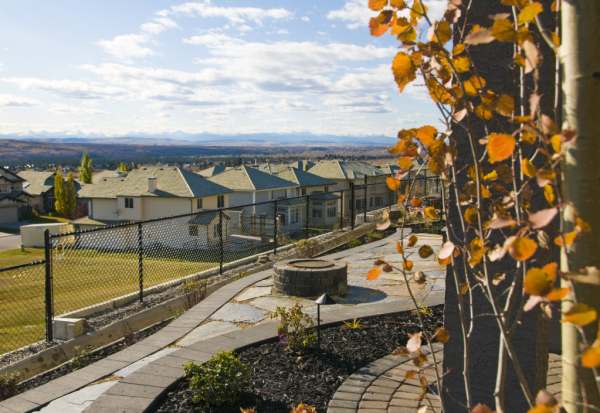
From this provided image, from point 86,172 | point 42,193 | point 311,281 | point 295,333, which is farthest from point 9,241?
point 295,333

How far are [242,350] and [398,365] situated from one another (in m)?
1.33

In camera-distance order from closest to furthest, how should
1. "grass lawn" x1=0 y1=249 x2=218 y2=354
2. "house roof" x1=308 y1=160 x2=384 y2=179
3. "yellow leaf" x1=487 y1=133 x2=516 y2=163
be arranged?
1. "yellow leaf" x1=487 y1=133 x2=516 y2=163
2. "grass lawn" x1=0 y1=249 x2=218 y2=354
3. "house roof" x1=308 y1=160 x2=384 y2=179

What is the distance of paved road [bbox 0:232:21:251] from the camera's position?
130 ft

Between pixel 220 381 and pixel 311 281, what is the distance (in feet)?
10.7

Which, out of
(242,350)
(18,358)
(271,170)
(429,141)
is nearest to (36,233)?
(271,170)

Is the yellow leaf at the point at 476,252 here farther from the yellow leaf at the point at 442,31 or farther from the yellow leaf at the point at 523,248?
the yellow leaf at the point at 442,31

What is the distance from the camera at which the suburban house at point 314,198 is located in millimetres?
45469

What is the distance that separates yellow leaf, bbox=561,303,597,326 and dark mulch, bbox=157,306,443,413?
2.75 m

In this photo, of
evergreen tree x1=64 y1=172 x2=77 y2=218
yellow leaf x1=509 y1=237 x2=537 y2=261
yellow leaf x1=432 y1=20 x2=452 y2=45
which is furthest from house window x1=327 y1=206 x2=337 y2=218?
yellow leaf x1=509 y1=237 x2=537 y2=261

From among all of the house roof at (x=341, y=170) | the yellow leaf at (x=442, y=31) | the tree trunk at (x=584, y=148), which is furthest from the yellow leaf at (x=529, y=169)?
the house roof at (x=341, y=170)

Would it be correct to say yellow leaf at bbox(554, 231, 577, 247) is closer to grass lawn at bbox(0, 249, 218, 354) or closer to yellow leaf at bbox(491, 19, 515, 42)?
yellow leaf at bbox(491, 19, 515, 42)

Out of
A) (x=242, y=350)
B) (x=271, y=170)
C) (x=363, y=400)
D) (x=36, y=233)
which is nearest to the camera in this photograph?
(x=363, y=400)

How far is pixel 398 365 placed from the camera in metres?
4.23

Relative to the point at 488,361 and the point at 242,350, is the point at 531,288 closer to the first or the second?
the point at 488,361
